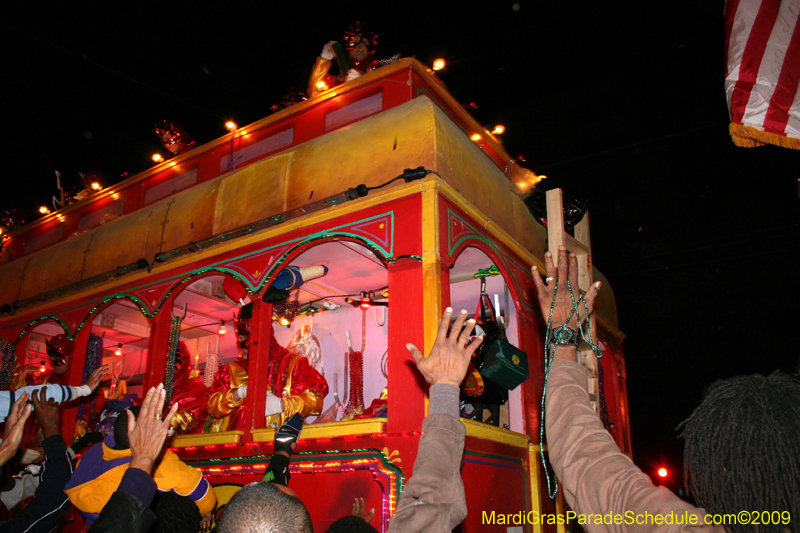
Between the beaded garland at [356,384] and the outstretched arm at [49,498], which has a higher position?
the beaded garland at [356,384]

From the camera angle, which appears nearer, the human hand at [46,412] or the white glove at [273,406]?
the human hand at [46,412]

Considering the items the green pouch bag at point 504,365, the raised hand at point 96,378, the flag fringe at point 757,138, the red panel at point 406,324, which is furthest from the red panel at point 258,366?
the flag fringe at point 757,138

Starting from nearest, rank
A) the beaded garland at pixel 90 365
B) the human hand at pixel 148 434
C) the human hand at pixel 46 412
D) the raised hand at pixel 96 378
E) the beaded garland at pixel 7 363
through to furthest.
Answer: the human hand at pixel 148 434 < the human hand at pixel 46 412 < the raised hand at pixel 96 378 < the beaded garland at pixel 7 363 < the beaded garland at pixel 90 365

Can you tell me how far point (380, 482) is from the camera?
3773 mm

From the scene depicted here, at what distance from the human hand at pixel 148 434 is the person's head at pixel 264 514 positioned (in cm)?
59

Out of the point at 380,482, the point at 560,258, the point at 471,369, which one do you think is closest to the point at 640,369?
the point at 471,369

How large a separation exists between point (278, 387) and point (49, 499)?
8.35 ft

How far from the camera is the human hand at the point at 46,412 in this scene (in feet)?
11.3

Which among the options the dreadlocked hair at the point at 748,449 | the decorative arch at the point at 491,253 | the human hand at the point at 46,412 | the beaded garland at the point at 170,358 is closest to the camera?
the dreadlocked hair at the point at 748,449

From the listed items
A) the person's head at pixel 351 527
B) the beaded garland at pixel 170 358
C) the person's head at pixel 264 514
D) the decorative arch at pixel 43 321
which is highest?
the decorative arch at pixel 43 321

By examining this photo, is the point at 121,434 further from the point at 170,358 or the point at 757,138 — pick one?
the point at 757,138

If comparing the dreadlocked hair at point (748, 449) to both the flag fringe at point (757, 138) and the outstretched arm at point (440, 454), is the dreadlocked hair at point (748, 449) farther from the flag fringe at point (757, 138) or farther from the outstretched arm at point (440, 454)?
the flag fringe at point (757, 138)

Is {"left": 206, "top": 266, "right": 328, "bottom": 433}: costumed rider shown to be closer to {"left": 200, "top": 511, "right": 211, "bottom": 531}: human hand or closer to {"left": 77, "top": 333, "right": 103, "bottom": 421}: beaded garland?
{"left": 200, "top": 511, "right": 211, "bottom": 531}: human hand

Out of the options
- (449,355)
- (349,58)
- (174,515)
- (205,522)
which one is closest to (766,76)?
(449,355)
